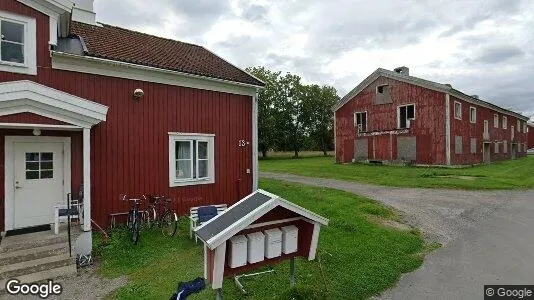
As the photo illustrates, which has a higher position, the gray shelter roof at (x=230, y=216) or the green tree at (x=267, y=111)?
the green tree at (x=267, y=111)

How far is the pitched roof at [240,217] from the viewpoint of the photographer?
4156 mm

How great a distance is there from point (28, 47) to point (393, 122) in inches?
1043

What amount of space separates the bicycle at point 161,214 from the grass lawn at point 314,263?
279mm

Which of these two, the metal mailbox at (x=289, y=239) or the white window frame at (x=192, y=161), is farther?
the white window frame at (x=192, y=161)

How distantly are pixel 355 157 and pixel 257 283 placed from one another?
2720cm

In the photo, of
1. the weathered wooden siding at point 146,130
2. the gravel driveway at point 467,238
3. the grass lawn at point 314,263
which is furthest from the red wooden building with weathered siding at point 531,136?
the weathered wooden siding at point 146,130

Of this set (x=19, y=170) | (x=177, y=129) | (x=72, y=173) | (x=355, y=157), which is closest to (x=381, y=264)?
(x=177, y=129)

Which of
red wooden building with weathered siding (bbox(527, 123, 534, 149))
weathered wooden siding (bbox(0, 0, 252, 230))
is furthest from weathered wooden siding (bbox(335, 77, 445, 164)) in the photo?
red wooden building with weathered siding (bbox(527, 123, 534, 149))

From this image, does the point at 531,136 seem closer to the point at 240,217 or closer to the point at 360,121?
the point at 360,121

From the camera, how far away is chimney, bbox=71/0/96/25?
11734mm

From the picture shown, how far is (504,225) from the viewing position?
388 inches

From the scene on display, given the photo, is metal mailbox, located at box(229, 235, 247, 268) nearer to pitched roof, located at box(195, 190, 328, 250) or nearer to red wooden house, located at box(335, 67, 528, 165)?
pitched roof, located at box(195, 190, 328, 250)

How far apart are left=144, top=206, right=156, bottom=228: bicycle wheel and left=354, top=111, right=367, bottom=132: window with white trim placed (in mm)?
24862

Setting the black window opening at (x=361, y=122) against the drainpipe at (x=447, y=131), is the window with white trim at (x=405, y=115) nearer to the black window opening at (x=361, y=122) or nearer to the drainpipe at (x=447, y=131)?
the drainpipe at (x=447, y=131)
